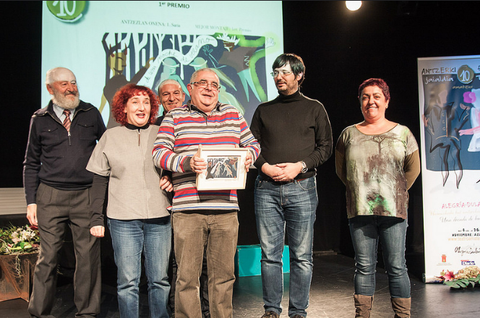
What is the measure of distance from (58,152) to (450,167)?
318 cm

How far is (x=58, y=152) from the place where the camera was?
2.63 metres

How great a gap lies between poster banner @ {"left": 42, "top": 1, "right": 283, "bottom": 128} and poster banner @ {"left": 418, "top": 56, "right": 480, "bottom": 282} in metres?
1.56

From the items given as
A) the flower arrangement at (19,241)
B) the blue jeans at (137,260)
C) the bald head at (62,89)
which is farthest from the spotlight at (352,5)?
the flower arrangement at (19,241)

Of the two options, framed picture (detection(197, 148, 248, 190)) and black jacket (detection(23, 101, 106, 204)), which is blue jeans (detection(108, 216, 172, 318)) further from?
black jacket (detection(23, 101, 106, 204))

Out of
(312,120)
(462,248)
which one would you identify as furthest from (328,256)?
(312,120)

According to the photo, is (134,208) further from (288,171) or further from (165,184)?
(288,171)

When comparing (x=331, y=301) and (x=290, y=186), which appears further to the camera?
(x=331, y=301)

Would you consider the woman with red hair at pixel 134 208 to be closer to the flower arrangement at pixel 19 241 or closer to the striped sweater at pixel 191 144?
the striped sweater at pixel 191 144

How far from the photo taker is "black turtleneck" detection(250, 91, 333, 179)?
2434mm

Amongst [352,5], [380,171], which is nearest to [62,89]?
[380,171]

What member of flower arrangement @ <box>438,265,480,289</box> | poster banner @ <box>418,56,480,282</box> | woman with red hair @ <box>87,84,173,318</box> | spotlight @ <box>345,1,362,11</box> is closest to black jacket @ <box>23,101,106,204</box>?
woman with red hair @ <box>87,84,173,318</box>

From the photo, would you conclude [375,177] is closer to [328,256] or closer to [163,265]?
[163,265]

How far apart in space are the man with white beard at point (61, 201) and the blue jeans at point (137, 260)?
0.52m

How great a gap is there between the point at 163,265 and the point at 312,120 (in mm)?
1205
